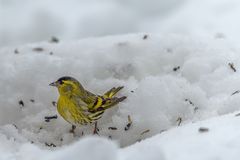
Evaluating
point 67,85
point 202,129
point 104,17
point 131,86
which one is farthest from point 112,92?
point 104,17

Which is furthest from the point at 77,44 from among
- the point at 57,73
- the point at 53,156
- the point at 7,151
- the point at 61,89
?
the point at 53,156

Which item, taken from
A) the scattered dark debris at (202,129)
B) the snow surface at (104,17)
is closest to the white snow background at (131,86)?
the scattered dark debris at (202,129)

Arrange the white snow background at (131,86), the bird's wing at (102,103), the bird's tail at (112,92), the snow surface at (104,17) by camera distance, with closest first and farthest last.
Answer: the white snow background at (131,86) → the bird's wing at (102,103) → the bird's tail at (112,92) → the snow surface at (104,17)

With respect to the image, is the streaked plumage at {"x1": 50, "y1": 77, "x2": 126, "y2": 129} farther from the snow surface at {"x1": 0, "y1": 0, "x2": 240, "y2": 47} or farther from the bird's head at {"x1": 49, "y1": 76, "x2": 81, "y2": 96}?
the snow surface at {"x1": 0, "y1": 0, "x2": 240, "y2": 47}

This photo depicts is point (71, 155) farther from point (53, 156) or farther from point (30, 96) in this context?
point (30, 96)

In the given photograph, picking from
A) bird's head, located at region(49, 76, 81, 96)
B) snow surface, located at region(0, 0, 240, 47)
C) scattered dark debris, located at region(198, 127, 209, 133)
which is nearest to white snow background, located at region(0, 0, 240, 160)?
scattered dark debris, located at region(198, 127, 209, 133)

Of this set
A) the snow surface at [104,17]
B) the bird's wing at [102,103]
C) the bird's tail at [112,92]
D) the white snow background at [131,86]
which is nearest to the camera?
the white snow background at [131,86]

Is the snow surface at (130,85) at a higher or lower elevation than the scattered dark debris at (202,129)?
higher

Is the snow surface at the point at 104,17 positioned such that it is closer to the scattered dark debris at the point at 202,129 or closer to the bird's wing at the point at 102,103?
the bird's wing at the point at 102,103
